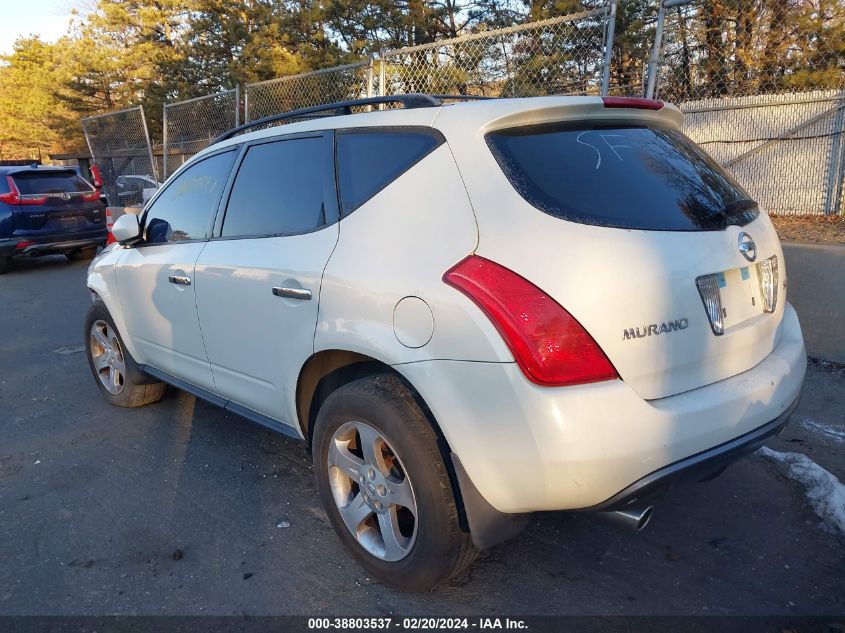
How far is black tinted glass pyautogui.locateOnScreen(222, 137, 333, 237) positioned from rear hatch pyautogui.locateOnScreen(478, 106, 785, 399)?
0.90 metres

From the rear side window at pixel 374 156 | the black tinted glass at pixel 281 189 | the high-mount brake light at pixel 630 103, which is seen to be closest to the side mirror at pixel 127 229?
the black tinted glass at pixel 281 189

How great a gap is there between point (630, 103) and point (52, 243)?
35.7 feet

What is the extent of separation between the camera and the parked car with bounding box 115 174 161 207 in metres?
15.0

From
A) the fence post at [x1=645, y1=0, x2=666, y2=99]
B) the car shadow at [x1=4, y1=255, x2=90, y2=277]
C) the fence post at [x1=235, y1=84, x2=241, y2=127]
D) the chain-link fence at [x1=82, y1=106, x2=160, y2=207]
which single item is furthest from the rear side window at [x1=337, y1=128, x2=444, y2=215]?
the chain-link fence at [x1=82, y1=106, x2=160, y2=207]

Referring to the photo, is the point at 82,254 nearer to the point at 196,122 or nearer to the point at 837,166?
the point at 196,122

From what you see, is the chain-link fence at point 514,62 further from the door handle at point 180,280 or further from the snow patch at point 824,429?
the door handle at point 180,280

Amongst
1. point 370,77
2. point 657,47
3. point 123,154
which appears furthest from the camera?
point 123,154

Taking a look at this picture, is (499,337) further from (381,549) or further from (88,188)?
(88,188)

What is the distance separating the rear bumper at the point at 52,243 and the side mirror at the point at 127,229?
26.3 ft

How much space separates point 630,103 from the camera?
2.56 m

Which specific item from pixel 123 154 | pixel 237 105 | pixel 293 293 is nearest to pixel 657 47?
pixel 293 293

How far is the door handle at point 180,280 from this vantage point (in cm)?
344

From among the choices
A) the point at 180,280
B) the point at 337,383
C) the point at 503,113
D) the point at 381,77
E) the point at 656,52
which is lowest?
the point at 337,383

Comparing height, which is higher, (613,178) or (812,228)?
(613,178)
